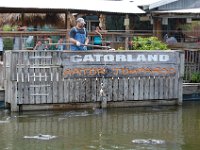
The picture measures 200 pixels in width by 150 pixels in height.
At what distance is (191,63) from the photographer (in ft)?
58.4

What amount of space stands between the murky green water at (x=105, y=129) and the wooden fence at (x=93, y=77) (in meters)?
0.38

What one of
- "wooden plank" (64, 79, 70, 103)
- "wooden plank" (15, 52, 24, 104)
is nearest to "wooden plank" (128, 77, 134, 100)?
"wooden plank" (64, 79, 70, 103)

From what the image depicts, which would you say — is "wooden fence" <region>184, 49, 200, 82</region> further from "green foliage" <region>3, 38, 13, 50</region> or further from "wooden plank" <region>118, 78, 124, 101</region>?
"green foliage" <region>3, 38, 13, 50</region>

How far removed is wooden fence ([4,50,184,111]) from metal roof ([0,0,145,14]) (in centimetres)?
440

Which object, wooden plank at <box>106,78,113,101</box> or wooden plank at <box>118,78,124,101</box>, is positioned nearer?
wooden plank at <box>106,78,113,101</box>

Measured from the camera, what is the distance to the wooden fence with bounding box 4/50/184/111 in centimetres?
1492

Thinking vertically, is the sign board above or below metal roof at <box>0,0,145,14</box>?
below

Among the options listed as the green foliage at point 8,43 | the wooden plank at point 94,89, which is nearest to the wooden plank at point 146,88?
the wooden plank at point 94,89

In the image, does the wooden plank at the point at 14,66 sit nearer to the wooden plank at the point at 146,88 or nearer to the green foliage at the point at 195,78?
the wooden plank at the point at 146,88

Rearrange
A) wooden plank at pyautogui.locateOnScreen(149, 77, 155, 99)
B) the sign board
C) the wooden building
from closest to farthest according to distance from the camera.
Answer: the sign board, wooden plank at pyautogui.locateOnScreen(149, 77, 155, 99), the wooden building

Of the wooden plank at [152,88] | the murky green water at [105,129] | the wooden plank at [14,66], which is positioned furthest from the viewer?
the wooden plank at [152,88]

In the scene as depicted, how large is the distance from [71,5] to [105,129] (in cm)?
824

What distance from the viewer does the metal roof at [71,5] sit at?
1927 centimetres

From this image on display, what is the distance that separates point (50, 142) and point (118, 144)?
137 cm
